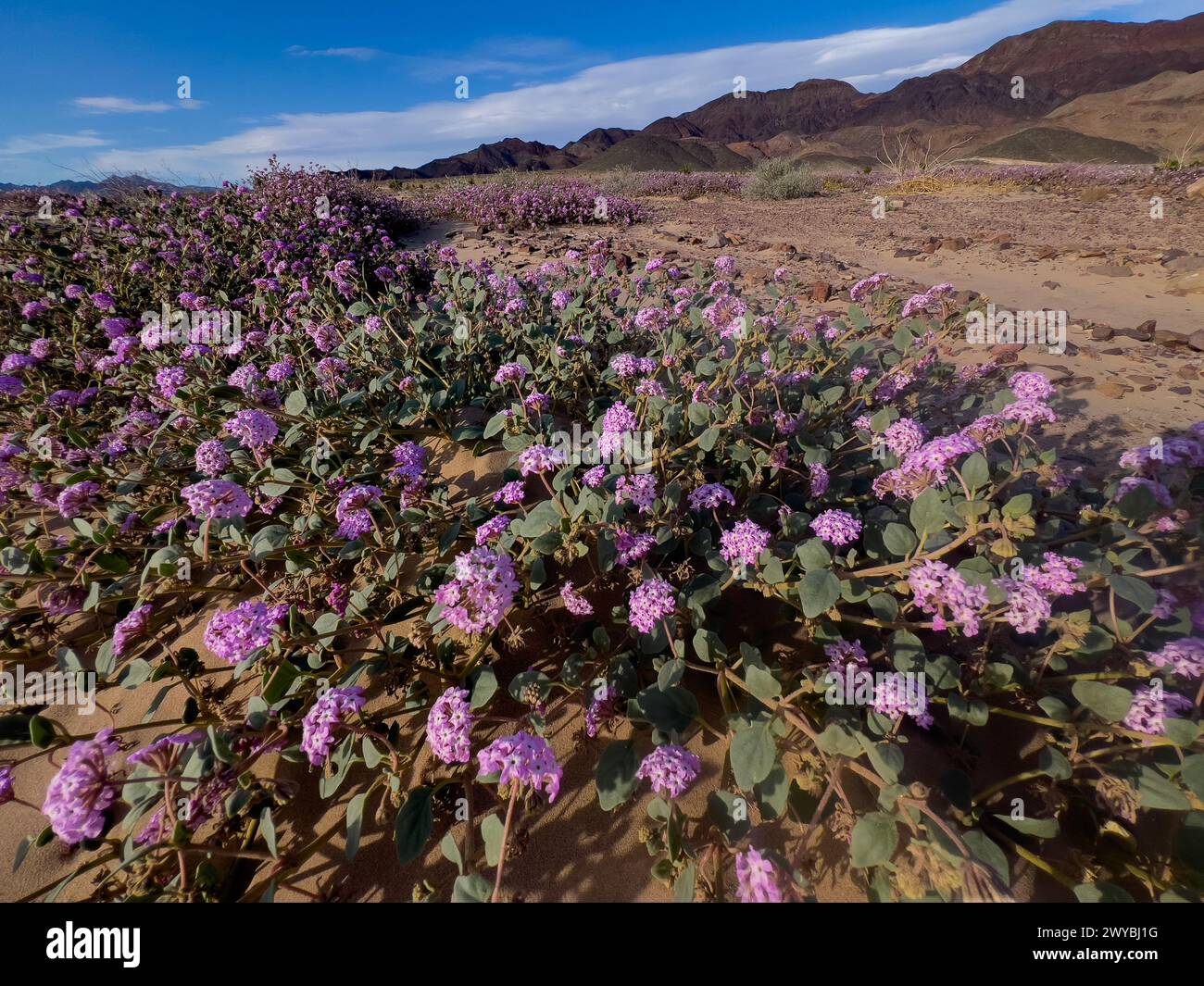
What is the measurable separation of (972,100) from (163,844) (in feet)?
363

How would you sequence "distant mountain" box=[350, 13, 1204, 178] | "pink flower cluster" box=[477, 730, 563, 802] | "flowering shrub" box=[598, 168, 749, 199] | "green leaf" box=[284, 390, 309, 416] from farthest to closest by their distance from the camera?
1. "distant mountain" box=[350, 13, 1204, 178]
2. "flowering shrub" box=[598, 168, 749, 199]
3. "green leaf" box=[284, 390, 309, 416]
4. "pink flower cluster" box=[477, 730, 563, 802]

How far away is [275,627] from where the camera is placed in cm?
191

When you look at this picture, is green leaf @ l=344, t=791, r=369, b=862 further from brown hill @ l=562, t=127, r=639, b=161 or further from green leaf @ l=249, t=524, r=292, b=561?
brown hill @ l=562, t=127, r=639, b=161

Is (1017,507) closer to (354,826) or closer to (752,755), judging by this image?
(752,755)

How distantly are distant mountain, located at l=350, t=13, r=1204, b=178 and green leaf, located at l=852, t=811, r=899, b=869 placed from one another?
5666 cm

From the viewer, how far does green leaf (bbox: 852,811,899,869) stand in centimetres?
129

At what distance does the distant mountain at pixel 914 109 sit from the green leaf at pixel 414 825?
56978 mm

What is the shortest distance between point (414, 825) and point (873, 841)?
48.6 inches

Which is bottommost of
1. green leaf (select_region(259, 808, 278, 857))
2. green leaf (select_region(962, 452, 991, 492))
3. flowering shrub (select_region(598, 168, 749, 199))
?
green leaf (select_region(259, 808, 278, 857))

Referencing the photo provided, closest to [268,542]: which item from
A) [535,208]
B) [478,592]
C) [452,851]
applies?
[478,592]

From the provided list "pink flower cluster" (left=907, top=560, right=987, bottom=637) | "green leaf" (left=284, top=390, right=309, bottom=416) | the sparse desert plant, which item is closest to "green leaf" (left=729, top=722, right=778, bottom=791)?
"pink flower cluster" (left=907, top=560, right=987, bottom=637)

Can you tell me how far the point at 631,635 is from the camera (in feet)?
6.50
